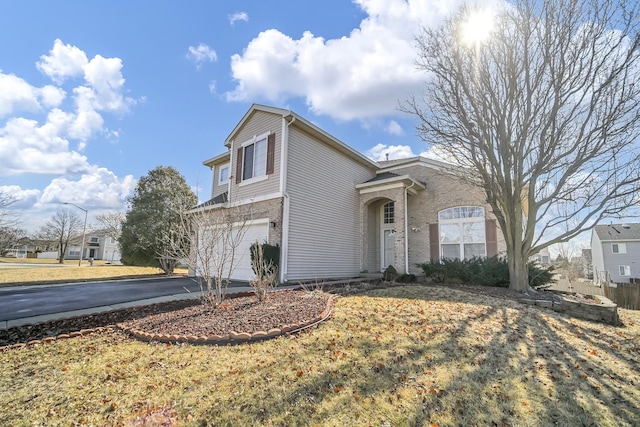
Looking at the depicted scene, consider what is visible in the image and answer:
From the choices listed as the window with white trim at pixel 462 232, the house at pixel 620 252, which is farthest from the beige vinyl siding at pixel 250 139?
the house at pixel 620 252

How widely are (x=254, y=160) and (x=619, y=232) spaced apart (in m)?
37.3

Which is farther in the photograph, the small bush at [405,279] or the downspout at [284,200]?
the small bush at [405,279]

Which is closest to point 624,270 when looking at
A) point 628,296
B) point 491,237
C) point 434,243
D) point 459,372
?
point 628,296

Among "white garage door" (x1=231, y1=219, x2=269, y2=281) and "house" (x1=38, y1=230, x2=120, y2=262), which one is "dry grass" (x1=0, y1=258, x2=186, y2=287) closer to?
"white garage door" (x1=231, y1=219, x2=269, y2=281)

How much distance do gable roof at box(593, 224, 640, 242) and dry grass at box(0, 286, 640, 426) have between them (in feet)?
113

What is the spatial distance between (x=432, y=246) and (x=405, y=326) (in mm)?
9133

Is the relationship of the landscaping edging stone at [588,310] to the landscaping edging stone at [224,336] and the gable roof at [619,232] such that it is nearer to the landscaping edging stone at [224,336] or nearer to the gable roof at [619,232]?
the landscaping edging stone at [224,336]

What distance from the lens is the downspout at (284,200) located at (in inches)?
412

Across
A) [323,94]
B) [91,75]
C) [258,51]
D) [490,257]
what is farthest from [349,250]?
[91,75]

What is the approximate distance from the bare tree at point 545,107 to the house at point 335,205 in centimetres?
282

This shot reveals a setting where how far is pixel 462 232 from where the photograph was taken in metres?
12.9

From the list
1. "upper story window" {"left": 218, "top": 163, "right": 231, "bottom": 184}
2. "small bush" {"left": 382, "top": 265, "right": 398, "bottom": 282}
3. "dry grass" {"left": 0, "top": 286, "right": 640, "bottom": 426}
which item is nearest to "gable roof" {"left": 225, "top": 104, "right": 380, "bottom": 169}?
"upper story window" {"left": 218, "top": 163, "right": 231, "bottom": 184}

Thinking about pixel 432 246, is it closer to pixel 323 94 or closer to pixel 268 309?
pixel 323 94

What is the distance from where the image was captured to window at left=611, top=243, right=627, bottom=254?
29.2 meters
